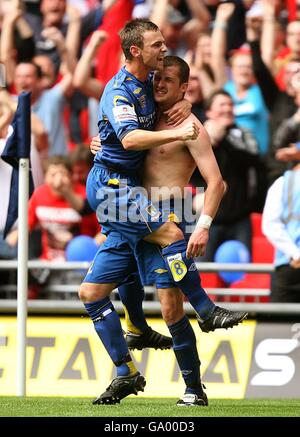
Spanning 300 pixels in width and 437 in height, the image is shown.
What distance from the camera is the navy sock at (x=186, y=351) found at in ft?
27.5

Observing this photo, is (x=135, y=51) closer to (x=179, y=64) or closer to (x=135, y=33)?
(x=135, y=33)

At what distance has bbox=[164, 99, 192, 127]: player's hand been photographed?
833 cm

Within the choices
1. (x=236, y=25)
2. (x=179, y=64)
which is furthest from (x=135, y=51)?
(x=236, y=25)

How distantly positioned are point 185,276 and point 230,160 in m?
4.13

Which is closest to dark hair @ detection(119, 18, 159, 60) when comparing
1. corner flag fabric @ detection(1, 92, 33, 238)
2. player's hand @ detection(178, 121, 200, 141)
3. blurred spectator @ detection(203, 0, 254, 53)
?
player's hand @ detection(178, 121, 200, 141)

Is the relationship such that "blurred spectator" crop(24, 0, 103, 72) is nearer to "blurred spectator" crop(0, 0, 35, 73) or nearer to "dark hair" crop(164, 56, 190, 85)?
"blurred spectator" crop(0, 0, 35, 73)

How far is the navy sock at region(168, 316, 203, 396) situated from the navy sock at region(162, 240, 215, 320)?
0.61 ft

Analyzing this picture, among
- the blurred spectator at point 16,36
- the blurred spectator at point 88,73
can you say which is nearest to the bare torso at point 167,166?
the blurred spectator at point 88,73

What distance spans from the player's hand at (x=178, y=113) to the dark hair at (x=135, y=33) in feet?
1.62

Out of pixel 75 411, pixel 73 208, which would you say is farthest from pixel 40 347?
pixel 75 411

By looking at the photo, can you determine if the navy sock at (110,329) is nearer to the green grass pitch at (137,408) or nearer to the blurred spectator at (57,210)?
the green grass pitch at (137,408)

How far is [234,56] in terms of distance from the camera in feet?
41.9

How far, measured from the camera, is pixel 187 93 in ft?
41.7

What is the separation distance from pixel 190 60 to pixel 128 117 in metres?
5.23
